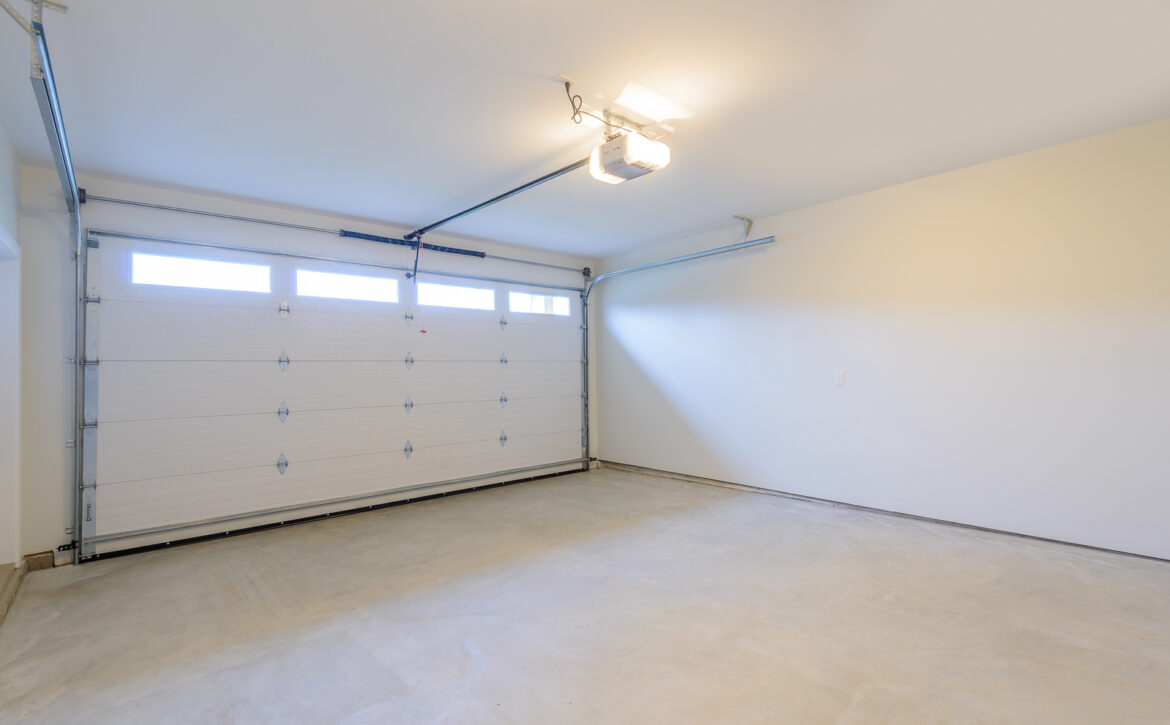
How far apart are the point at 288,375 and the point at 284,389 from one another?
0.40ft

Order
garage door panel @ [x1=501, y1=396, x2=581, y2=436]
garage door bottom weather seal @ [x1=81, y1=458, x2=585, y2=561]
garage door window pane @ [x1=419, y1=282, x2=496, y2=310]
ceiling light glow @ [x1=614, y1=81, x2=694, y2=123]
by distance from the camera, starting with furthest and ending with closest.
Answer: garage door panel @ [x1=501, y1=396, x2=581, y2=436]
garage door window pane @ [x1=419, y1=282, x2=496, y2=310]
garage door bottom weather seal @ [x1=81, y1=458, x2=585, y2=561]
ceiling light glow @ [x1=614, y1=81, x2=694, y2=123]

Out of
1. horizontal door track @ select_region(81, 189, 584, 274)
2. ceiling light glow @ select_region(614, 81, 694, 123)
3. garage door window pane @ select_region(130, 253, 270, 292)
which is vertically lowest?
garage door window pane @ select_region(130, 253, 270, 292)

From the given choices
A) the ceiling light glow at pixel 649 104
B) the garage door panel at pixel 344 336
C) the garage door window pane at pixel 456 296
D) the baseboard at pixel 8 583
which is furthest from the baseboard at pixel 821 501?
the baseboard at pixel 8 583

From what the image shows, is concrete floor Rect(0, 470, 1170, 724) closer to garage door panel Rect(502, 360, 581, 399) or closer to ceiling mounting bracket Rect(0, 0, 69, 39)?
garage door panel Rect(502, 360, 581, 399)

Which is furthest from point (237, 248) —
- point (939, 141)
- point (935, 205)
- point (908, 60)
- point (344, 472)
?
point (935, 205)

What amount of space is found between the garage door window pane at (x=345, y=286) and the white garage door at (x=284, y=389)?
1 cm

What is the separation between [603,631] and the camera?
Result: 8.20ft

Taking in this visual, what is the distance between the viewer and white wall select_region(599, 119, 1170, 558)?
3.31 meters

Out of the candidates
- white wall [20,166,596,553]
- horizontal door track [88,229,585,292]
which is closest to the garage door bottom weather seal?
white wall [20,166,596,553]

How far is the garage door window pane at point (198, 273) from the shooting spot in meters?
3.92

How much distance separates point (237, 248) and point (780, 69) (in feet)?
13.7

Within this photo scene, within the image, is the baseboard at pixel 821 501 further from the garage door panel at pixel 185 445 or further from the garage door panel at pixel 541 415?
the garage door panel at pixel 185 445

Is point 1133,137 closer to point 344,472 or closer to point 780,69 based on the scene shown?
point 780,69

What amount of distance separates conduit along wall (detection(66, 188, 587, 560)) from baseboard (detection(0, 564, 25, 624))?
37 centimetres
